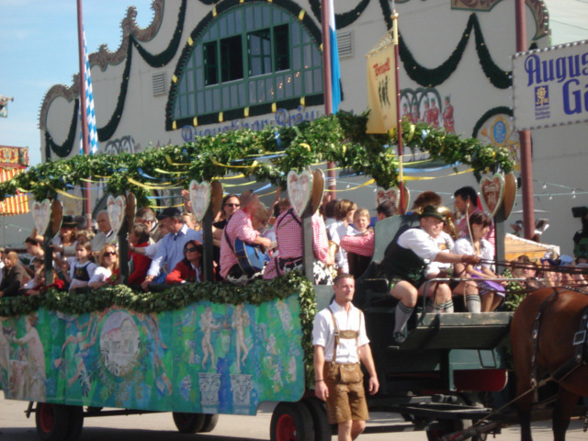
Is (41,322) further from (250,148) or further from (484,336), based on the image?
(484,336)

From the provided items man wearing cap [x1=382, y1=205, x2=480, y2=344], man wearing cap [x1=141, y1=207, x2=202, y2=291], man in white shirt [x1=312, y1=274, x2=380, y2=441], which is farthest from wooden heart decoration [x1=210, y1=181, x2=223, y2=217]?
man in white shirt [x1=312, y1=274, x2=380, y2=441]

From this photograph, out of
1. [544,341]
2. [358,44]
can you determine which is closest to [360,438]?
[544,341]

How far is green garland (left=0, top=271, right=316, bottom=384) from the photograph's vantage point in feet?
28.3

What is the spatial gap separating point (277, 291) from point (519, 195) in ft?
41.2

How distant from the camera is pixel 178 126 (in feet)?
101

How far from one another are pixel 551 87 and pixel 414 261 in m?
8.25

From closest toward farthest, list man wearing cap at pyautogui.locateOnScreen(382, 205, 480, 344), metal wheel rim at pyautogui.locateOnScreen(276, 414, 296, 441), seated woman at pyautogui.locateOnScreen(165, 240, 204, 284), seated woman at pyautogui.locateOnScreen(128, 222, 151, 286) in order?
man wearing cap at pyautogui.locateOnScreen(382, 205, 480, 344), metal wheel rim at pyautogui.locateOnScreen(276, 414, 296, 441), seated woman at pyautogui.locateOnScreen(165, 240, 204, 284), seated woman at pyautogui.locateOnScreen(128, 222, 151, 286)

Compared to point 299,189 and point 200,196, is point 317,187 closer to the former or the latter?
point 299,189

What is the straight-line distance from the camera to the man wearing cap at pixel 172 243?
1094cm

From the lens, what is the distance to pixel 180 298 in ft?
32.8

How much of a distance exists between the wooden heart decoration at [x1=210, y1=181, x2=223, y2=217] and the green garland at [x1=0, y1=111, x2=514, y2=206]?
0.08 meters

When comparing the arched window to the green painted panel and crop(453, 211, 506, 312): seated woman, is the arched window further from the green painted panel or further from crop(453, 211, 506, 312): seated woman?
crop(453, 211, 506, 312): seated woman

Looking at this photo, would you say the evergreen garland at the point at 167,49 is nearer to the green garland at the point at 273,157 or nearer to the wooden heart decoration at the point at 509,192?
the green garland at the point at 273,157

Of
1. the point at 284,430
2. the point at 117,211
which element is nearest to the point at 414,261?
the point at 284,430
